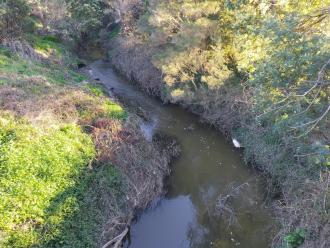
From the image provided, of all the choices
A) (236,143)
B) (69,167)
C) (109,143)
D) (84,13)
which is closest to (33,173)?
(69,167)

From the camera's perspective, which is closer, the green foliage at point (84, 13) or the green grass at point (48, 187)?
the green grass at point (48, 187)

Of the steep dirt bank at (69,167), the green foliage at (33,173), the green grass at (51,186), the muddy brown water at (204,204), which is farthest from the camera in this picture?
the muddy brown water at (204,204)

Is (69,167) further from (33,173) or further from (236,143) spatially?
(236,143)

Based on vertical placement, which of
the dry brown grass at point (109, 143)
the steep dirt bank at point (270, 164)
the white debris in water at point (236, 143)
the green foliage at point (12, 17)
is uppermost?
the green foliage at point (12, 17)

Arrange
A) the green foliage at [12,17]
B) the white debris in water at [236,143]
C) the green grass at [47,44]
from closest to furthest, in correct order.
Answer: the white debris in water at [236,143] → the green foliage at [12,17] → the green grass at [47,44]

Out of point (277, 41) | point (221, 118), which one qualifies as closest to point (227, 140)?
point (221, 118)

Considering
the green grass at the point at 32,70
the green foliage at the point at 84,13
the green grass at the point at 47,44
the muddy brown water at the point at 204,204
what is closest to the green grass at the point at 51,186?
the muddy brown water at the point at 204,204

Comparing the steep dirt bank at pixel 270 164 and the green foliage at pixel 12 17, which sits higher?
the green foliage at pixel 12 17

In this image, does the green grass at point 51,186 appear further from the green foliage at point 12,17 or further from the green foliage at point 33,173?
the green foliage at point 12,17
